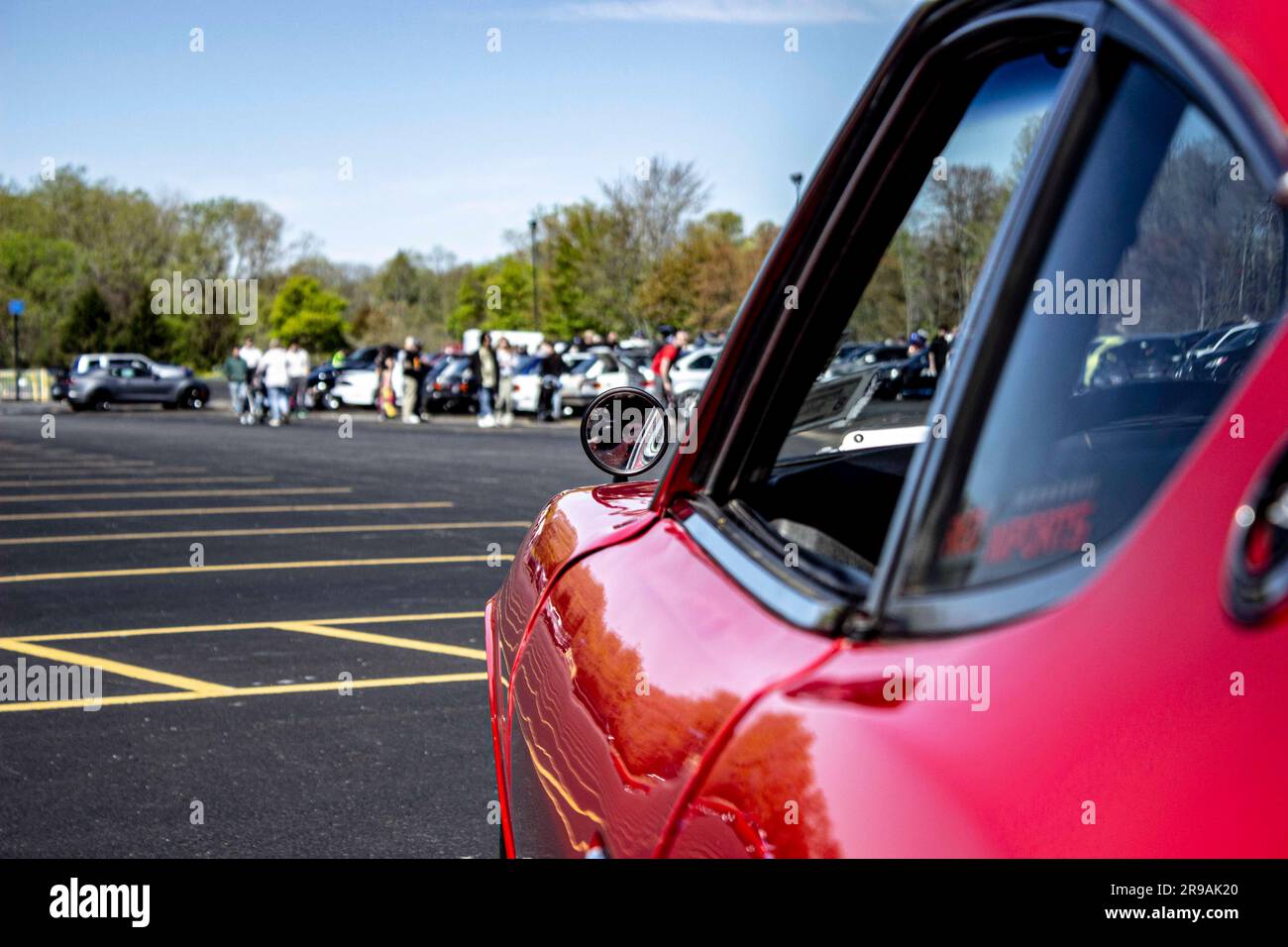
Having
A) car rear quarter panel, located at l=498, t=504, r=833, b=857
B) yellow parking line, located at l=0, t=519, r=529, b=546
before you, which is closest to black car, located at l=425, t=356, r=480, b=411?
yellow parking line, located at l=0, t=519, r=529, b=546

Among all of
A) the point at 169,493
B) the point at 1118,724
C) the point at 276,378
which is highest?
the point at 276,378

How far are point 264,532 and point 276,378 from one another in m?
19.4

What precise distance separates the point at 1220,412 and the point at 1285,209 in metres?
0.13

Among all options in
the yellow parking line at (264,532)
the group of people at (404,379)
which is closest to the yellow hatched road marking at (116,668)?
the yellow parking line at (264,532)

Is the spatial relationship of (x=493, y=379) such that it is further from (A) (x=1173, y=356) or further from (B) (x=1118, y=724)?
(B) (x=1118, y=724)

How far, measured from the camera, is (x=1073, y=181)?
1.20m

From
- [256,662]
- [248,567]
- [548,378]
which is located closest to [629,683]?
[256,662]

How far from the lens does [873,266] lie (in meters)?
1.86

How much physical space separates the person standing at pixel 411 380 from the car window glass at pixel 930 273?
28194mm

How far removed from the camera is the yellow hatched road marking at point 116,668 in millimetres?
6203

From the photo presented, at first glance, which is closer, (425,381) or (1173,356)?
(1173,356)

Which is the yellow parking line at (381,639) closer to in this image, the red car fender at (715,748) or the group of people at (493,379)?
the red car fender at (715,748)

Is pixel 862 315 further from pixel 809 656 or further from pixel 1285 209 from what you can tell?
pixel 1285 209
